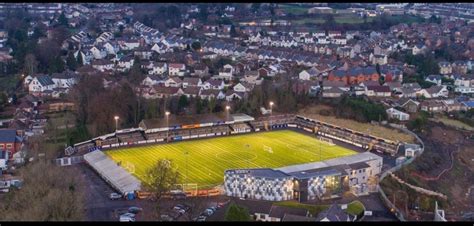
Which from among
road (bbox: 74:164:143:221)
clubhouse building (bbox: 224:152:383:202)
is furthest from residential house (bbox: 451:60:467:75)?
road (bbox: 74:164:143:221)

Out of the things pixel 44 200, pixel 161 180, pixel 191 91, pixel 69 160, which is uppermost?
pixel 44 200

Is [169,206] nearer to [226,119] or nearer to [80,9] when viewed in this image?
[226,119]

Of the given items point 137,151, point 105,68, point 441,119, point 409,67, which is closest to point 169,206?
point 137,151

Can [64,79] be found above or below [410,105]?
above

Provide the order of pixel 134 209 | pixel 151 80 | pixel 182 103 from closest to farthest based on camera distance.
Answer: pixel 134 209 → pixel 182 103 → pixel 151 80

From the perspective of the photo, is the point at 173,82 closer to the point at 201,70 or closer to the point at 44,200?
the point at 201,70

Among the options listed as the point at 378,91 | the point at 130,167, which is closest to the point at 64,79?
the point at 130,167

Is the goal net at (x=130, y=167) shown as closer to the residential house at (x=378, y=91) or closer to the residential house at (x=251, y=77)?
the residential house at (x=251, y=77)
